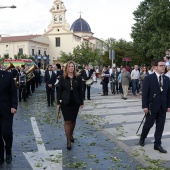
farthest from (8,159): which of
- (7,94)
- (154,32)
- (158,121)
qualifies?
(154,32)

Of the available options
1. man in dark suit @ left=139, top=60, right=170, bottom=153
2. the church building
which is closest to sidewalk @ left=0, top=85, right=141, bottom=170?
man in dark suit @ left=139, top=60, right=170, bottom=153

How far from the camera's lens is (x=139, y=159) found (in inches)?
Answer: 236

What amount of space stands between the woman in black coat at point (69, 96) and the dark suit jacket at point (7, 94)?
53.2 inches

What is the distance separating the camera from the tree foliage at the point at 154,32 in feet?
133

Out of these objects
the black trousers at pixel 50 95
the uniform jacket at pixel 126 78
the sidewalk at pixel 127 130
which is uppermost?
the uniform jacket at pixel 126 78

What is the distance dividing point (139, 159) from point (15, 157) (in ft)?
7.43

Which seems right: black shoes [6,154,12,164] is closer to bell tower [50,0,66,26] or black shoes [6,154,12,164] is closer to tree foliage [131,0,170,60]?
tree foliage [131,0,170,60]

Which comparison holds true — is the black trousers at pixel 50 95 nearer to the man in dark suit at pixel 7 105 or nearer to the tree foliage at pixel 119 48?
the man in dark suit at pixel 7 105

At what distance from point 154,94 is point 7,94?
285cm

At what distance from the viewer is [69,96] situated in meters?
6.87

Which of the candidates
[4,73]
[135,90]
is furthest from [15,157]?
[135,90]

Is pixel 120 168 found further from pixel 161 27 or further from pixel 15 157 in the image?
pixel 161 27

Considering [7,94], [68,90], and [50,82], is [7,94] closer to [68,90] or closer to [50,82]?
[68,90]

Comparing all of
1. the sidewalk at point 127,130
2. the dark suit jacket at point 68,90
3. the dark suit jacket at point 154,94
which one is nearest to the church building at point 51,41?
the sidewalk at point 127,130
